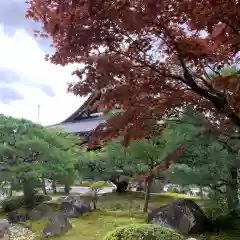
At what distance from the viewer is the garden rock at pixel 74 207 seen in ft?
35.4

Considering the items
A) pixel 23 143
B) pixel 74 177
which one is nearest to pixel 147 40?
pixel 23 143

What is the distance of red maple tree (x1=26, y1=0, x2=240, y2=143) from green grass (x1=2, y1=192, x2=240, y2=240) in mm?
4854

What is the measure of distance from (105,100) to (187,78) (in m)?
0.75

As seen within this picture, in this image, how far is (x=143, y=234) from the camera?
443 cm

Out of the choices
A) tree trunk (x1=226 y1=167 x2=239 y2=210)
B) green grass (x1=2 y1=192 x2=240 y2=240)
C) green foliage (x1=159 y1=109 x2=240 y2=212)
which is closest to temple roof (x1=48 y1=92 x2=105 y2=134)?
green grass (x1=2 y1=192 x2=240 y2=240)

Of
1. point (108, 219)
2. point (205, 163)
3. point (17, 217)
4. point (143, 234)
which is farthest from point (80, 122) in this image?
point (143, 234)

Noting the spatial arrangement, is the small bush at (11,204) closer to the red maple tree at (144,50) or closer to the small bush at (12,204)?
the small bush at (12,204)

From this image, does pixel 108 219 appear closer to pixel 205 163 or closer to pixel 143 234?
pixel 205 163

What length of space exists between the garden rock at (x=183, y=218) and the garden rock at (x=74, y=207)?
377cm

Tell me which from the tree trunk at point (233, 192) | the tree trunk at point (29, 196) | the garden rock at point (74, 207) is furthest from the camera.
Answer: the tree trunk at point (29, 196)

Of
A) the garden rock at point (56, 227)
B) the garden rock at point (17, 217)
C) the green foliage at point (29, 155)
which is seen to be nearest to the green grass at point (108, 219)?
the garden rock at point (56, 227)

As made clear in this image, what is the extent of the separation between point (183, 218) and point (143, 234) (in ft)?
10.8

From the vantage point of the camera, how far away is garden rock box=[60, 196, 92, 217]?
10.8 metres

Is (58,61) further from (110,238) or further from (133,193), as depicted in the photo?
(133,193)
